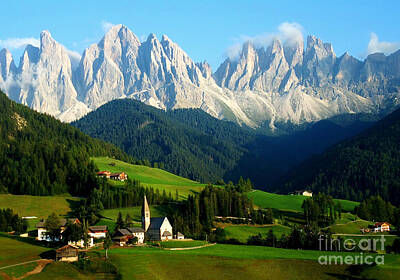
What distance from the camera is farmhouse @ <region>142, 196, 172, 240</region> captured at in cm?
13900

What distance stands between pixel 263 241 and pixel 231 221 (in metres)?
38.3

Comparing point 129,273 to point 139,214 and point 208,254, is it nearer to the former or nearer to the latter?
point 208,254

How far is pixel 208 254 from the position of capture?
105688mm

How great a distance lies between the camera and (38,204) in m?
180

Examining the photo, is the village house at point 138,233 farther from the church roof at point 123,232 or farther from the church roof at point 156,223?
the church roof at point 156,223

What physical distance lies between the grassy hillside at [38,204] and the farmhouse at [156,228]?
1495 inches

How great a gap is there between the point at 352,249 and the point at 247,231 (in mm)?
41949

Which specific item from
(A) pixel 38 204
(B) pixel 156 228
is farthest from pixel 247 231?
(A) pixel 38 204

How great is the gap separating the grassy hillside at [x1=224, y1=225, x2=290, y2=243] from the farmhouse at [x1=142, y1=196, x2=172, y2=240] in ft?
56.1

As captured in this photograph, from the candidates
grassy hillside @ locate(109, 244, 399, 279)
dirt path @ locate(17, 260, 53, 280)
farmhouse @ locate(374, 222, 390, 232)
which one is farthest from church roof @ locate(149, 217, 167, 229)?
farmhouse @ locate(374, 222, 390, 232)

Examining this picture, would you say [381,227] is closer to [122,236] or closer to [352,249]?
[352,249]

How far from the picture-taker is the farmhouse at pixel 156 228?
456 ft

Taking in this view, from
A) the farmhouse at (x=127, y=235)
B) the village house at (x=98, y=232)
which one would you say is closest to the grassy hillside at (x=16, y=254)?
the farmhouse at (x=127, y=235)

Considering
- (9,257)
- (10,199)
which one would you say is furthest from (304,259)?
(10,199)
